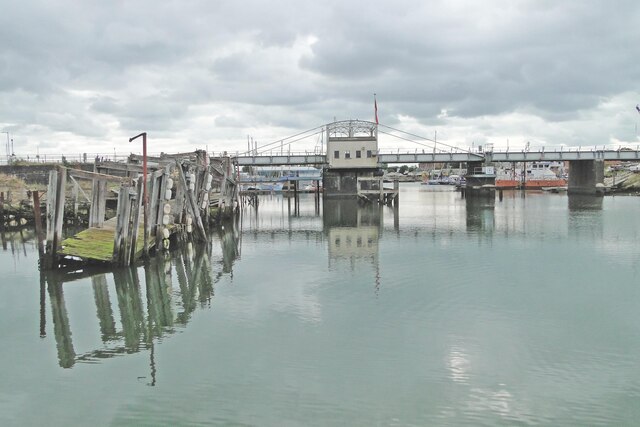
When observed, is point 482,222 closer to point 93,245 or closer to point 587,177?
point 93,245

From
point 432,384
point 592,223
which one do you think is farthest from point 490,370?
point 592,223

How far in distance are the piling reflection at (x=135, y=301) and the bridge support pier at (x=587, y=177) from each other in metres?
85.7

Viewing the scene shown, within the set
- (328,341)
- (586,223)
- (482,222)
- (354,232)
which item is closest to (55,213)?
(328,341)

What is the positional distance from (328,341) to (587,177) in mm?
98954

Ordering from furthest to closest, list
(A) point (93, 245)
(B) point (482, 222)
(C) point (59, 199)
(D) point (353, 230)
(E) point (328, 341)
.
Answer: (B) point (482, 222) → (D) point (353, 230) → (A) point (93, 245) → (C) point (59, 199) → (E) point (328, 341)

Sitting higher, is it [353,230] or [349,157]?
[349,157]

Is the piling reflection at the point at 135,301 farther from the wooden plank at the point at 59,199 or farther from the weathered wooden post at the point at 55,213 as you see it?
the wooden plank at the point at 59,199

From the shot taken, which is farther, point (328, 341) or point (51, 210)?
point (51, 210)

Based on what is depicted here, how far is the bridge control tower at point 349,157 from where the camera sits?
8444cm

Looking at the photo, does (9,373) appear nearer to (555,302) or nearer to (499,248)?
(555,302)

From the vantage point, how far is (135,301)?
20.7 metres

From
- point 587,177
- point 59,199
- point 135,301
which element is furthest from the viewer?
point 587,177

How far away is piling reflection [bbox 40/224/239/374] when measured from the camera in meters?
15.8

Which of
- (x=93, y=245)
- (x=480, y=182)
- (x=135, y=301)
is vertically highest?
(x=480, y=182)
